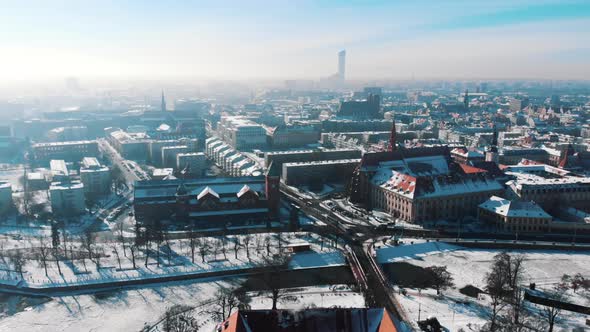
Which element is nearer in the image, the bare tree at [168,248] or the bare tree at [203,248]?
the bare tree at [203,248]

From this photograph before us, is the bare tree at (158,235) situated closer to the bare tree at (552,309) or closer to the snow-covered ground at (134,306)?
the snow-covered ground at (134,306)

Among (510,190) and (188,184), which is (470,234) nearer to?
(510,190)

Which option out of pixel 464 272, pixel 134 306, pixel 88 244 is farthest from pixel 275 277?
pixel 88 244

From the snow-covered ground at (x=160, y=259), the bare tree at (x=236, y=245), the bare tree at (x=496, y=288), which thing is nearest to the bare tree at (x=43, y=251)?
the snow-covered ground at (x=160, y=259)

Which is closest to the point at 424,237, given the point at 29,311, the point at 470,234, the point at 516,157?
the point at 470,234

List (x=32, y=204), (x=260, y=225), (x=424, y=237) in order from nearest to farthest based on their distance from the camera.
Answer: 1. (x=424, y=237)
2. (x=260, y=225)
3. (x=32, y=204)
